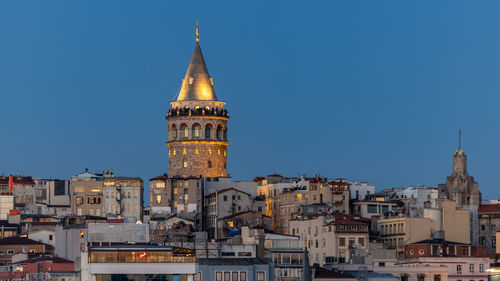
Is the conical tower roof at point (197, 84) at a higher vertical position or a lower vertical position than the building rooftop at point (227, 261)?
higher

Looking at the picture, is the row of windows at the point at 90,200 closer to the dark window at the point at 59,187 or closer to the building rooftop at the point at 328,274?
the dark window at the point at 59,187

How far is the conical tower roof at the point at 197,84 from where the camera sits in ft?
622

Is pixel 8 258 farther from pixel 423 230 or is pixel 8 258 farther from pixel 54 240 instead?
pixel 423 230

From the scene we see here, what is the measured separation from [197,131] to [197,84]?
5701 millimetres

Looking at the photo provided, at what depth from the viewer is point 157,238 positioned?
14462 centimetres

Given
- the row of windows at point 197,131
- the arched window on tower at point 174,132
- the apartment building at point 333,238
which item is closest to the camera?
the apartment building at point 333,238

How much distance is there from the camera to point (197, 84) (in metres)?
190

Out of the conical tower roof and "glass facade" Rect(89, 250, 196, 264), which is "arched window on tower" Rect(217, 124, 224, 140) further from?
"glass facade" Rect(89, 250, 196, 264)

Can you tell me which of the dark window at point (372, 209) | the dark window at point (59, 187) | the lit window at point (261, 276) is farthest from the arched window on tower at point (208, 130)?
the lit window at point (261, 276)

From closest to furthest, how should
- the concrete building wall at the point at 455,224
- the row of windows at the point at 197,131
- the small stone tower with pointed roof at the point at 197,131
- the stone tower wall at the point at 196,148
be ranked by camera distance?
1. the concrete building wall at the point at 455,224
2. the stone tower wall at the point at 196,148
3. the small stone tower with pointed roof at the point at 197,131
4. the row of windows at the point at 197,131

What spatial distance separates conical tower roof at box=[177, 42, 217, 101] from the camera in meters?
190

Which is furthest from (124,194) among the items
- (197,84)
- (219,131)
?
(197,84)

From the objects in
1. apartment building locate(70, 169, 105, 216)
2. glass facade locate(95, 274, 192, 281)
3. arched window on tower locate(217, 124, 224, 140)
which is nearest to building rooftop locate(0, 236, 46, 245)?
apartment building locate(70, 169, 105, 216)

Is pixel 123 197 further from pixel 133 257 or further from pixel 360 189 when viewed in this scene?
pixel 133 257
